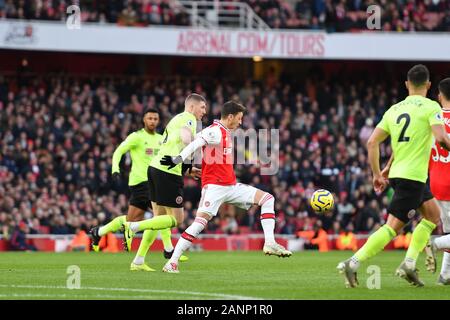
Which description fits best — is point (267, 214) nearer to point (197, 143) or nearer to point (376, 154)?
point (197, 143)

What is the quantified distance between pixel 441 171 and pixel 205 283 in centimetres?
301

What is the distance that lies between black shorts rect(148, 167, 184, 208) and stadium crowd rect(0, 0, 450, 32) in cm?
1720

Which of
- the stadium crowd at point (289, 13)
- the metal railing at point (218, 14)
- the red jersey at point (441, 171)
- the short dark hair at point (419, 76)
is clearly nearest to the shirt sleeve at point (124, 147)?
the red jersey at point (441, 171)

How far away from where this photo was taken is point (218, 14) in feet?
112

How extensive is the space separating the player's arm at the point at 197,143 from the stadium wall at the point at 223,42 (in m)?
18.3

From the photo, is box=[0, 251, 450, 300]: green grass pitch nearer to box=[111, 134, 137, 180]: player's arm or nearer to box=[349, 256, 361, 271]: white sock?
box=[349, 256, 361, 271]: white sock

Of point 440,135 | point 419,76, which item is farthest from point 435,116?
point 419,76

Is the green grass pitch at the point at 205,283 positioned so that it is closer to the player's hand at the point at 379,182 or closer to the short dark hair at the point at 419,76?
the player's hand at the point at 379,182

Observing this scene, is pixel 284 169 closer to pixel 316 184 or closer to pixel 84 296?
pixel 316 184

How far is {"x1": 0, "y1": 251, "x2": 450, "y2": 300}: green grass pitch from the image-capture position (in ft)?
32.6

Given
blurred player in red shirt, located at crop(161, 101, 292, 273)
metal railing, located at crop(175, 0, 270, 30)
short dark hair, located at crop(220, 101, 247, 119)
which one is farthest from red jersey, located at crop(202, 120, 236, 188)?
metal railing, located at crop(175, 0, 270, 30)

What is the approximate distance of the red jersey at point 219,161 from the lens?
13.0 metres

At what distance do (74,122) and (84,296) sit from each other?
67.5 feet
